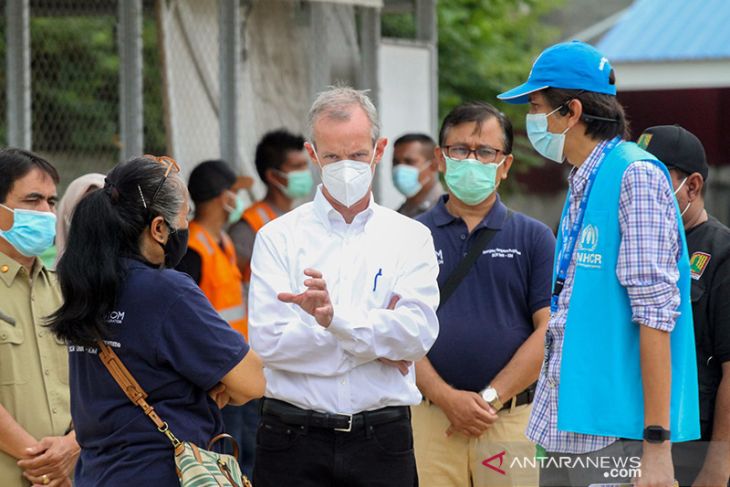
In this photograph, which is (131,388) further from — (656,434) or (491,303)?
(491,303)

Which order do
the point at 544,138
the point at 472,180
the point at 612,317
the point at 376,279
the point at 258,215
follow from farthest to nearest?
the point at 258,215 < the point at 472,180 < the point at 376,279 < the point at 544,138 < the point at 612,317

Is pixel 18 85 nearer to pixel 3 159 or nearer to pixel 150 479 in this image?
pixel 3 159

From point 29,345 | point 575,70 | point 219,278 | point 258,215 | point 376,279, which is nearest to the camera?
point 575,70

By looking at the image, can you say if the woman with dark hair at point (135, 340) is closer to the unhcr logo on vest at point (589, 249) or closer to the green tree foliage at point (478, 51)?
the unhcr logo on vest at point (589, 249)

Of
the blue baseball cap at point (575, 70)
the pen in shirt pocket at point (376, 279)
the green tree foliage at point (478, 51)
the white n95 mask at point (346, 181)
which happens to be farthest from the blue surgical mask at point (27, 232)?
the green tree foliage at point (478, 51)

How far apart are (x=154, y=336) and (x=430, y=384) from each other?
1642 mm

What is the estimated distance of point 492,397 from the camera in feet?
16.0

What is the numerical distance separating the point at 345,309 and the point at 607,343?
97cm

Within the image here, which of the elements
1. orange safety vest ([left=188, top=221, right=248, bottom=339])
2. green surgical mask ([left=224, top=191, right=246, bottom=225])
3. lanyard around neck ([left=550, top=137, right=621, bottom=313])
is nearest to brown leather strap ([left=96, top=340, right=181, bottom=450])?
lanyard around neck ([left=550, top=137, right=621, bottom=313])

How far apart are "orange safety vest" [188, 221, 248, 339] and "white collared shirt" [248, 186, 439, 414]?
8.75ft

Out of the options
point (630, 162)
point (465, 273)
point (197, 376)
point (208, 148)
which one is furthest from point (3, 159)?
point (208, 148)

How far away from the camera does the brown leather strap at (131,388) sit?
3.60 meters

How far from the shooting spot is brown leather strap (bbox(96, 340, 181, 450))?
3598 mm

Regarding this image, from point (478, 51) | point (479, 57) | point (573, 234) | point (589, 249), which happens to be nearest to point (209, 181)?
point (573, 234)
